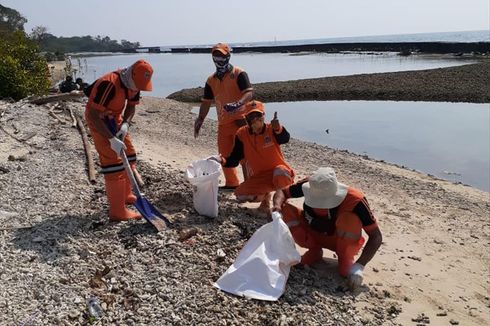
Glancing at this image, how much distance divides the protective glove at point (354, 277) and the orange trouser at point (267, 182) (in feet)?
4.04

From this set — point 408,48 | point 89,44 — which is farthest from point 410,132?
point 89,44

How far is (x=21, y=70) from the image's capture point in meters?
13.0

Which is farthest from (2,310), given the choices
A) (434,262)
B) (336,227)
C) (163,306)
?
(434,262)

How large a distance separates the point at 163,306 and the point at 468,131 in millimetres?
12605

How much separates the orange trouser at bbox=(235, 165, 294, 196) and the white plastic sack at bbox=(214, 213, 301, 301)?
111cm

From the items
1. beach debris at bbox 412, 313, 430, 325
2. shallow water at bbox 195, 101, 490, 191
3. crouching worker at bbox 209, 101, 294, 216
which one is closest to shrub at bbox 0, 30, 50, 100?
shallow water at bbox 195, 101, 490, 191

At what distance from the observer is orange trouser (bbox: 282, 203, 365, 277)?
12.1ft

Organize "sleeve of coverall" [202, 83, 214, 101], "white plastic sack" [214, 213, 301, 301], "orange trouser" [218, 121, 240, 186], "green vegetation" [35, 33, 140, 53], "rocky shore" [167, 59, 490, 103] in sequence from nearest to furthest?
1. "white plastic sack" [214, 213, 301, 301]
2. "orange trouser" [218, 121, 240, 186]
3. "sleeve of coverall" [202, 83, 214, 101]
4. "rocky shore" [167, 59, 490, 103]
5. "green vegetation" [35, 33, 140, 53]

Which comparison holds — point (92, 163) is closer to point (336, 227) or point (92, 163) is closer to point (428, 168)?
Answer: point (336, 227)

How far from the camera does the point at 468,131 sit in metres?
13.5

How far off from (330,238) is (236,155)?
1.47 metres

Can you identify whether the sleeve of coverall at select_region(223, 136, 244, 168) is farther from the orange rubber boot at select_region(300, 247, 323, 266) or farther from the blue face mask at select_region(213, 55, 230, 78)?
the orange rubber boot at select_region(300, 247, 323, 266)

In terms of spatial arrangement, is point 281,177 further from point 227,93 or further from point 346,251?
point 227,93

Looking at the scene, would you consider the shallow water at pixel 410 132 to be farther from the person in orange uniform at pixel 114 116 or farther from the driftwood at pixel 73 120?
the person in orange uniform at pixel 114 116
